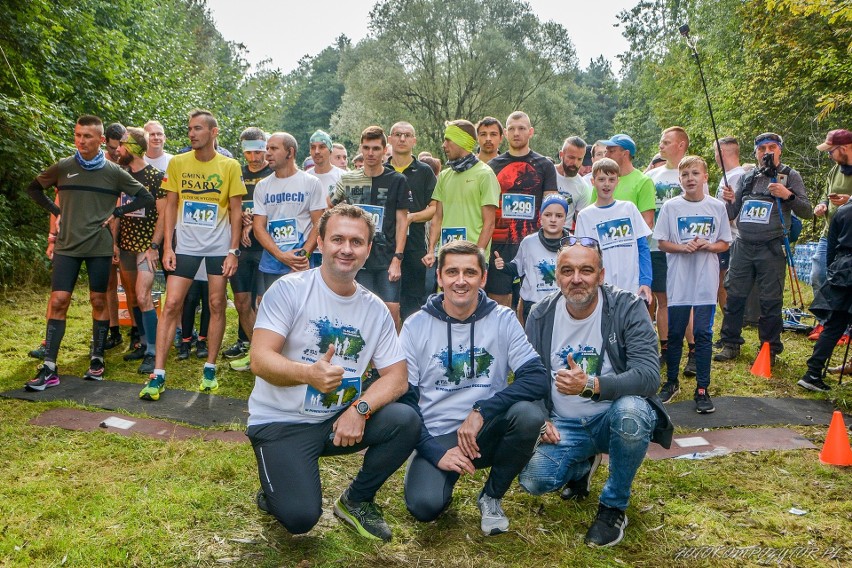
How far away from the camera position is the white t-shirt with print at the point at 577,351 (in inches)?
135

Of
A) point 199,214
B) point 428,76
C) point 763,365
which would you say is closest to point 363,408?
point 199,214

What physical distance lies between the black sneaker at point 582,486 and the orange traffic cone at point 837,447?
Answer: 5.18 ft

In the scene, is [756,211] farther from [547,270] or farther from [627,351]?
[627,351]

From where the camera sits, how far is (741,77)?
17.7 meters

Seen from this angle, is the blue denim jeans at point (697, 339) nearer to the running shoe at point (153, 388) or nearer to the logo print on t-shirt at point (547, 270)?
the logo print on t-shirt at point (547, 270)

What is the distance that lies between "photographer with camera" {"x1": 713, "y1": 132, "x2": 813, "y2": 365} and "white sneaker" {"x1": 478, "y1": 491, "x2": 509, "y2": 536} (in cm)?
418

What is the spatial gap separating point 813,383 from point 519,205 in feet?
9.65

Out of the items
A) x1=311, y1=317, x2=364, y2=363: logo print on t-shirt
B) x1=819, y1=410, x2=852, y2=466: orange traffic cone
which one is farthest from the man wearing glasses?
x1=819, y1=410, x2=852, y2=466: orange traffic cone

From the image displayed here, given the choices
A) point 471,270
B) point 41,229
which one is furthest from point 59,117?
point 471,270

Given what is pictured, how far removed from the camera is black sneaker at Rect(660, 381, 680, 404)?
5398mm

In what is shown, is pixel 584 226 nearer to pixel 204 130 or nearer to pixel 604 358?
pixel 604 358

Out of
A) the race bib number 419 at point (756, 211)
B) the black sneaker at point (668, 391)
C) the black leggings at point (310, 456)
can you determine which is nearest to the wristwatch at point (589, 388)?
the black leggings at point (310, 456)

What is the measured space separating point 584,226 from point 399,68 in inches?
1203

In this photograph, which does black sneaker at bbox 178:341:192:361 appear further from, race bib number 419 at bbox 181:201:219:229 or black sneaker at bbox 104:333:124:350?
race bib number 419 at bbox 181:201:219:229
